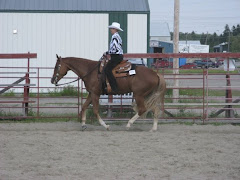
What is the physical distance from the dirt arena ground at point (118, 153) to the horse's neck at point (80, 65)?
1.43 m

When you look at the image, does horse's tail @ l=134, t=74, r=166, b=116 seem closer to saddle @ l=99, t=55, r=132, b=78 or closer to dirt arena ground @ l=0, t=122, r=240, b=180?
dirt arena ground @ l=0, t=122, r=240, b=180

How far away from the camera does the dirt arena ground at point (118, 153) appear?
6531 millimetres

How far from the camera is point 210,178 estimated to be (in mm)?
6309

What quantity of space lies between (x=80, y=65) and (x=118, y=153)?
149 inches

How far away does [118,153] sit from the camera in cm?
791

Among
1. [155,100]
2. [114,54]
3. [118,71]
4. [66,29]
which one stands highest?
[66,29]

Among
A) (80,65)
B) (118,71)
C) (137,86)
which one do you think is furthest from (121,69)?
(80,65)

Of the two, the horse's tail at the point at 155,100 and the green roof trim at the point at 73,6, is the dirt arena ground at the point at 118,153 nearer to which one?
the horse's tail at the point at 155,100

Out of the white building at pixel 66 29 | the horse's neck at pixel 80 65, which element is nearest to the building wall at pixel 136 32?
the white building at pixel 66 29

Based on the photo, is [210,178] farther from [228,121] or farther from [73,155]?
[228,121]

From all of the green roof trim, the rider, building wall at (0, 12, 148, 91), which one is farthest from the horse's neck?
the green roof trim

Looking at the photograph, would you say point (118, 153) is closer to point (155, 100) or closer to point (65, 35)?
point (155, 100)

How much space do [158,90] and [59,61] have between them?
2.59 meters

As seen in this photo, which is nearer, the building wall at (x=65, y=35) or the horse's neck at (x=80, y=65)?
the horse's neck at (x=80, y=65)
